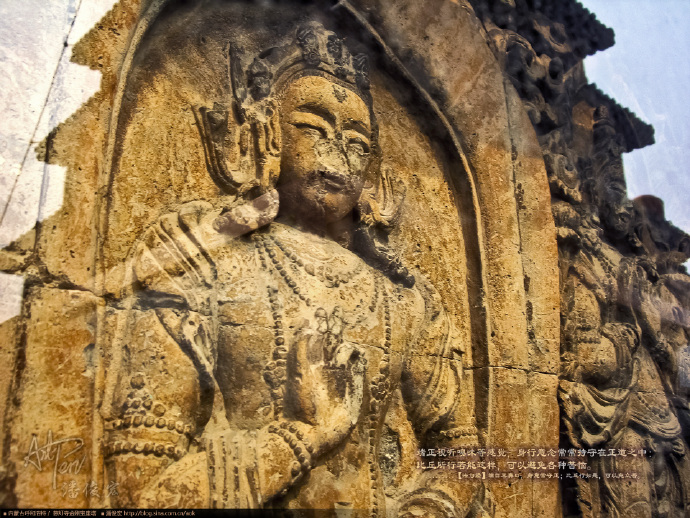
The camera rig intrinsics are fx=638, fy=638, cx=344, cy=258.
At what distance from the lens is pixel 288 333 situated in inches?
111

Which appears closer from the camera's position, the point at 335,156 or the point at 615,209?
the point at 335,156

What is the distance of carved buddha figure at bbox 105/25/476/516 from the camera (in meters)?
2.47

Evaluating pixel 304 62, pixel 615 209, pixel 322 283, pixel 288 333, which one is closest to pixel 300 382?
pixel 288 333

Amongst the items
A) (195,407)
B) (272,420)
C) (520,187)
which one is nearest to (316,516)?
(272,420)

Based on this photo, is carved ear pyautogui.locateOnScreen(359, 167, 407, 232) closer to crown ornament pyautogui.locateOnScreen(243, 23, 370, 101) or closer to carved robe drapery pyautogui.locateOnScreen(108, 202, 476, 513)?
carved robe drapery pyautogui.locateOnScreen(108, 202, 476, 513)

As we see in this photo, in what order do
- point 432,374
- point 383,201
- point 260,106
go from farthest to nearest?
point 383,201
point 432,374
point 260,106

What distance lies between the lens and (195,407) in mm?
2590

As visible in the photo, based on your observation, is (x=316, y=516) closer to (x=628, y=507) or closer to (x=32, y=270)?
(x=32, y=270)

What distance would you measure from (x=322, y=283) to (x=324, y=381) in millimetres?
486

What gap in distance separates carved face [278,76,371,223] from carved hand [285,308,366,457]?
22.0 inches

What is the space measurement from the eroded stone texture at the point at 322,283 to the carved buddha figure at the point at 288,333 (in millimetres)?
11

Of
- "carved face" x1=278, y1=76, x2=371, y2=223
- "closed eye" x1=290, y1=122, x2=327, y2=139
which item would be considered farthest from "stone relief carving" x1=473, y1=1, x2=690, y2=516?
"closed eye" x1=290, y1=122, x2=327, y2=139

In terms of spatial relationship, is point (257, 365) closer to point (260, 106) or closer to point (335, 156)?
point (335, 156)

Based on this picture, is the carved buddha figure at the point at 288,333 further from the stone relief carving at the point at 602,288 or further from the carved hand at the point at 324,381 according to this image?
the stone relief carving at the point at 602,288
